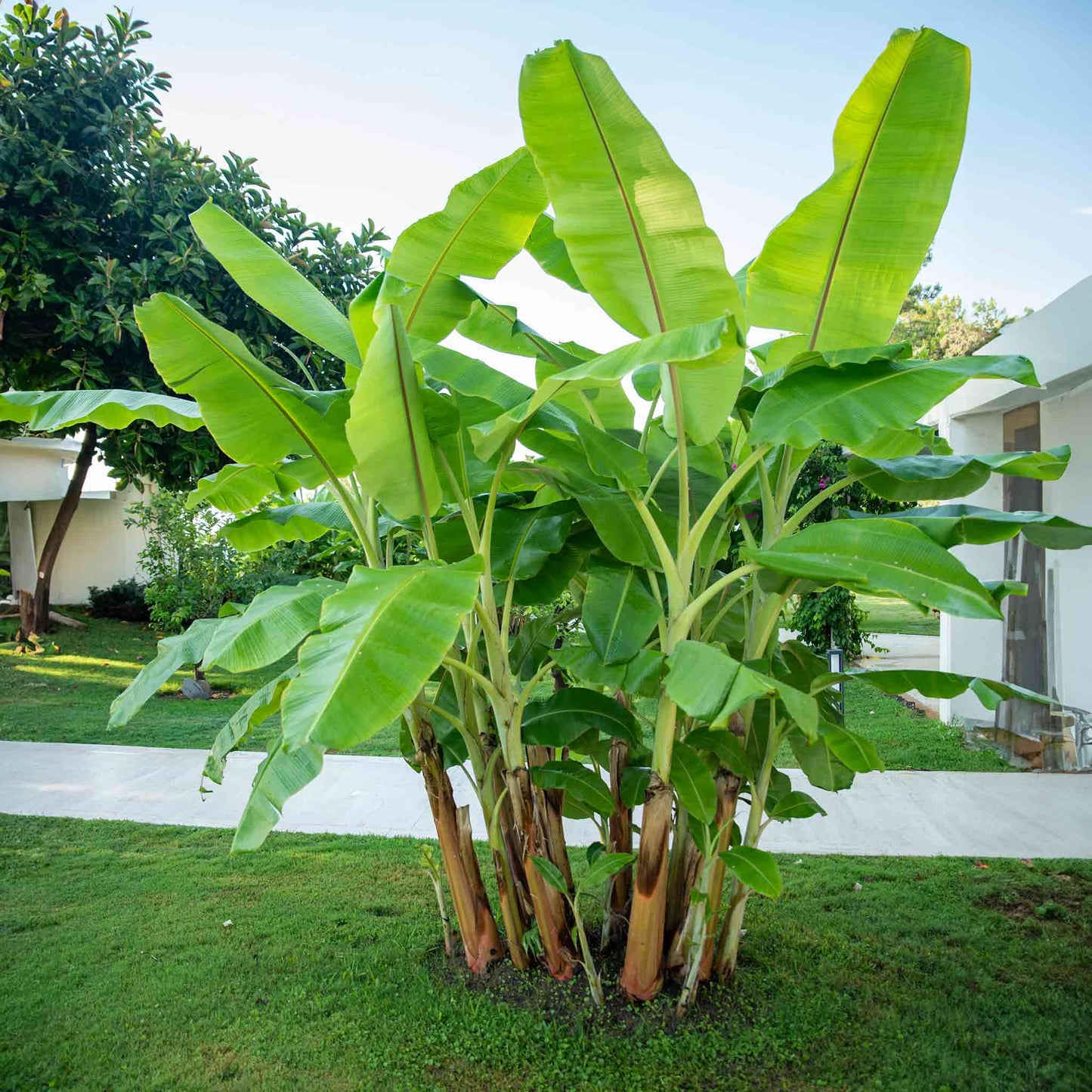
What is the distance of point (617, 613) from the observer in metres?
2.97

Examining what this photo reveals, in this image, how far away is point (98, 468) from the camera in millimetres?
18203

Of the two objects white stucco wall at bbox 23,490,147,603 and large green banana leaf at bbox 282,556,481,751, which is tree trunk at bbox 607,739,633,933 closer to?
large green banana leaf at bbox 282,556,481,751

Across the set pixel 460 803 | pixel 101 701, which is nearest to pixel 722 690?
pixel 460 803

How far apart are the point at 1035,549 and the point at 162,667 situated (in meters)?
6.65

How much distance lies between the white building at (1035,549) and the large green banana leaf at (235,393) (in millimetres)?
4637

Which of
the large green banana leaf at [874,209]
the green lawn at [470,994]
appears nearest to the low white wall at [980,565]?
the green lawn at [470,994]

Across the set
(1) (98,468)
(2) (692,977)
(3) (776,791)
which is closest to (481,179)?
(3) (776,791)

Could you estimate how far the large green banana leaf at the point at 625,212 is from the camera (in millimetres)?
2451

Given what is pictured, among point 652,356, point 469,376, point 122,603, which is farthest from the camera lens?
point 122,603

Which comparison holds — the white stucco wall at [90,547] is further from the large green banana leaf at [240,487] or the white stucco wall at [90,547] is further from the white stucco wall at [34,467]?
the large green banana leaf at [240,487]

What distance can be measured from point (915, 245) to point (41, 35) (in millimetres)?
9573

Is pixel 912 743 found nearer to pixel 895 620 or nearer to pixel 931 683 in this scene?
pixel 931 683

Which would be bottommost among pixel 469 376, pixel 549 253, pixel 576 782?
pixel 576 782

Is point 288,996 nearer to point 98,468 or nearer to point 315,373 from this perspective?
point 315,373
